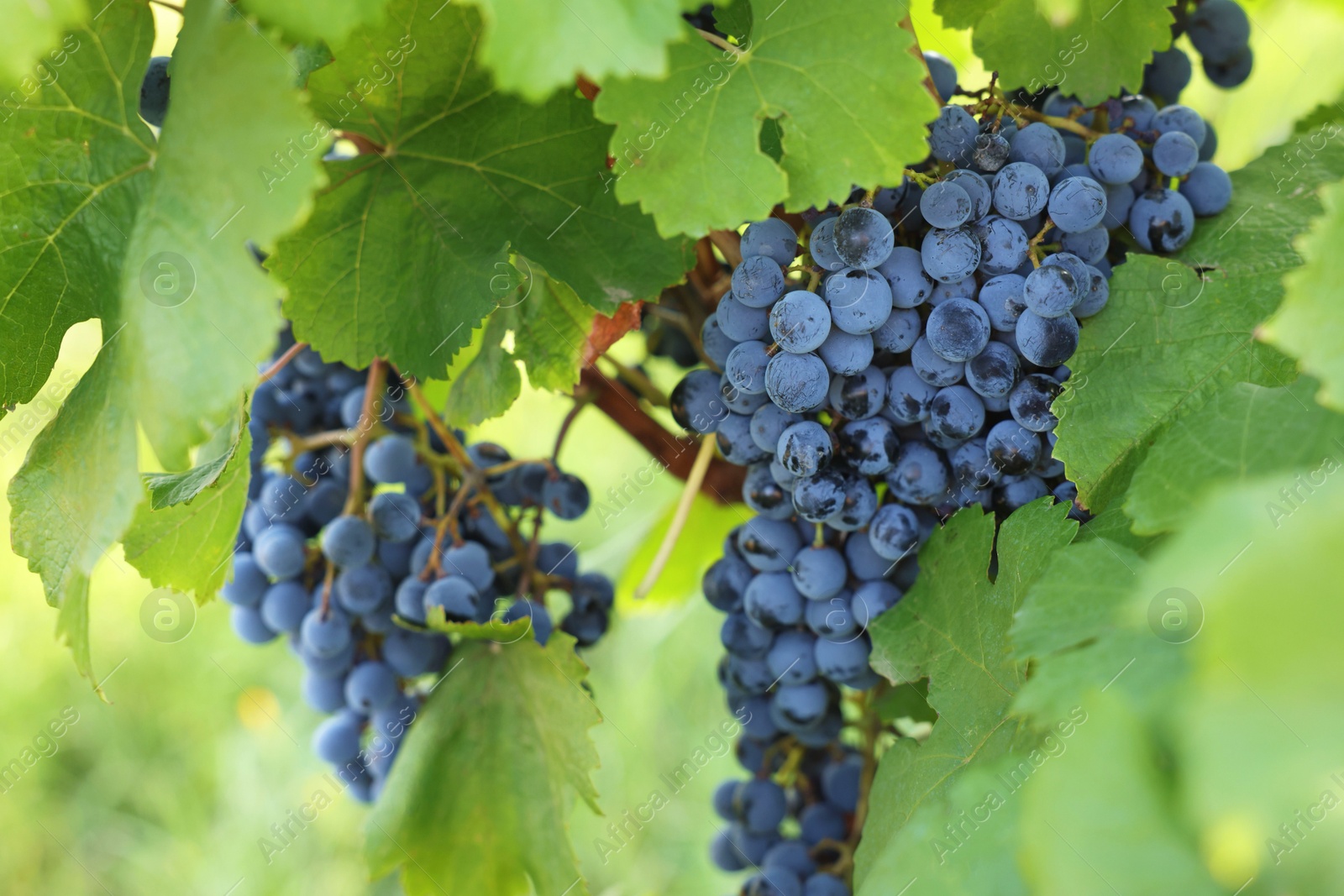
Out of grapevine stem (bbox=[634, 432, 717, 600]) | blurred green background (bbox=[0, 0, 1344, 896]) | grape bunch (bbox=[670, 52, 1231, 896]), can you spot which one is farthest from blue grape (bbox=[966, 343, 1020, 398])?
blurred green background (bbox=[0, 0, 1344, 896])

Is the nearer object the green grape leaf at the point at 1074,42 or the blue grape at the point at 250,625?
the green grape leaf at the point at 1074,42

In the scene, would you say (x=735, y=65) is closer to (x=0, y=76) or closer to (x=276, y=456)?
(x=0, y=76)

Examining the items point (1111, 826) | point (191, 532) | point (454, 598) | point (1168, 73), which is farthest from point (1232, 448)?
point (191, 532)

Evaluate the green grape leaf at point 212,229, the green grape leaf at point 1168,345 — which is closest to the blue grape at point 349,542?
the green grape leaf at point 212,229

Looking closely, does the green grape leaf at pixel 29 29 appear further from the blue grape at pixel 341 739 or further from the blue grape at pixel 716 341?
the blue grape at pixel 341 739

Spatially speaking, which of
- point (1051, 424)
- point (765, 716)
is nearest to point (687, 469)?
point (765, 716)

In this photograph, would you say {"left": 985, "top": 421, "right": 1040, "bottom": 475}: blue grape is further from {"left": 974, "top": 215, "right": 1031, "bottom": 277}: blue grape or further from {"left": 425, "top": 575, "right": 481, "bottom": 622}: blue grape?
{"left": 425, "top": 575, "right": 481, "bottom": 622}: blue grape
